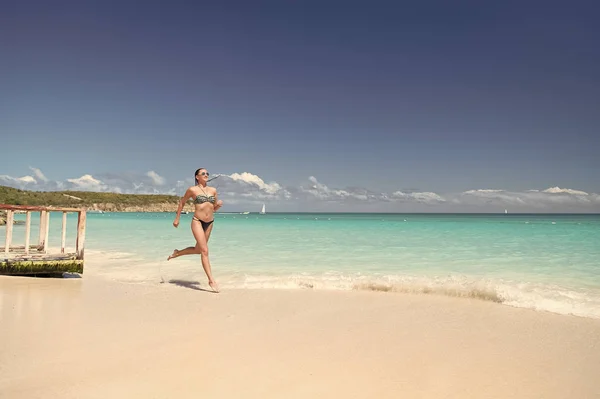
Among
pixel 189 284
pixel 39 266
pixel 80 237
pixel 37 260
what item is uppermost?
pixel 80 237

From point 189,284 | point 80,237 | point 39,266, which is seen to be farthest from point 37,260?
point 189,284

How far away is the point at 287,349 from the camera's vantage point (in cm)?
438

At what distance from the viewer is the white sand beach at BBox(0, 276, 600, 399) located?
135 inches

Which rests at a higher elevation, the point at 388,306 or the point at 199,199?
the point at 199,199

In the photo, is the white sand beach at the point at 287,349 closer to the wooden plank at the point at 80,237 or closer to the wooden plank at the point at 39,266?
the wooden plank at the point at 39,266

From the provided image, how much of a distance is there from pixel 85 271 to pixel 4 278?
87.3 inches

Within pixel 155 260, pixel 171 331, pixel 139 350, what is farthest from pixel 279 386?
pixel 155 260

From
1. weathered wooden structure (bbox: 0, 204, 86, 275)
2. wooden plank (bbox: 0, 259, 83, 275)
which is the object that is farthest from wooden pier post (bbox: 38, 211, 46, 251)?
wooden plank (bbox: 0, 259, 83, 275)

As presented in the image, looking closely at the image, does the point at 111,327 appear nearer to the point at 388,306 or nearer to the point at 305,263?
the point at 388,306

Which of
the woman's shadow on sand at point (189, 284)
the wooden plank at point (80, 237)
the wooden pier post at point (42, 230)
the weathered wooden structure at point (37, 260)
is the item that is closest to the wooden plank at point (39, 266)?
the weathered wooden structure at point (37, 260)

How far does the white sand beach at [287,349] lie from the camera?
3.42 meters

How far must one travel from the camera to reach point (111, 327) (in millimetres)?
5109

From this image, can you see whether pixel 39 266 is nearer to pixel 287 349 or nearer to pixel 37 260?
pixel 37 260

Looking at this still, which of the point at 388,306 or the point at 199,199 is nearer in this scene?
the point at 388,306
